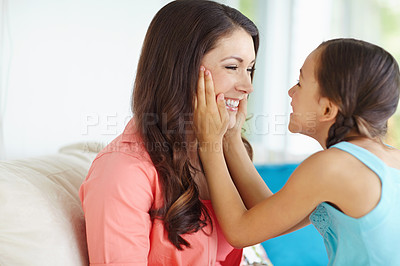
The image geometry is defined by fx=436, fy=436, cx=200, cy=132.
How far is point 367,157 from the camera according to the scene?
1111 millimetres

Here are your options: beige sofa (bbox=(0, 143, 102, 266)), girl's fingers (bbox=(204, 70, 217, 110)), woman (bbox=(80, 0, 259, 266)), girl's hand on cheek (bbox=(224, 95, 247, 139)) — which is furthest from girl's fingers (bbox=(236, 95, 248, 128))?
beige sofa (bbox=(0, 143, 102, 266))

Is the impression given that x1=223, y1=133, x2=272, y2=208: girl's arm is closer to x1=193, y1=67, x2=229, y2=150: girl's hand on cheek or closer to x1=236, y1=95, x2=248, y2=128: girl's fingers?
x1=236, y1=95, x2=248, y2=128: girl's fingers

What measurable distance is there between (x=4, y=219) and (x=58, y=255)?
161 mm

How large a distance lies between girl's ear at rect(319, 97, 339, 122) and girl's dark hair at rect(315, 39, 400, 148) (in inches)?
0.6

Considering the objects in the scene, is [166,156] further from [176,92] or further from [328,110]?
[328,110]

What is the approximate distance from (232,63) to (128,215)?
0.56 meters

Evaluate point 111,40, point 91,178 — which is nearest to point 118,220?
point 91,178

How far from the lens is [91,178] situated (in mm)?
1179

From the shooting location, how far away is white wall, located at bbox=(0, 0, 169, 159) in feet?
7.63

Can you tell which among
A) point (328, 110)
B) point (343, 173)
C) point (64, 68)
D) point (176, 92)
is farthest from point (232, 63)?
point (64, 68)

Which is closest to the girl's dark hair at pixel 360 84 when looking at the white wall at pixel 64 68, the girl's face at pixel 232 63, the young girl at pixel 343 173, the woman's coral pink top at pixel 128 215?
the young girl at pixel 343 173

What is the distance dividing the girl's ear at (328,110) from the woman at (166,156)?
0.28 meters

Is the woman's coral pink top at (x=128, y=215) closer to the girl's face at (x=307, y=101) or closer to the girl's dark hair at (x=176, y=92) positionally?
the girl's dark hair at (x=176, y=92)

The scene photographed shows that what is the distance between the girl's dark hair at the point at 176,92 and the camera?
4.18 ft
